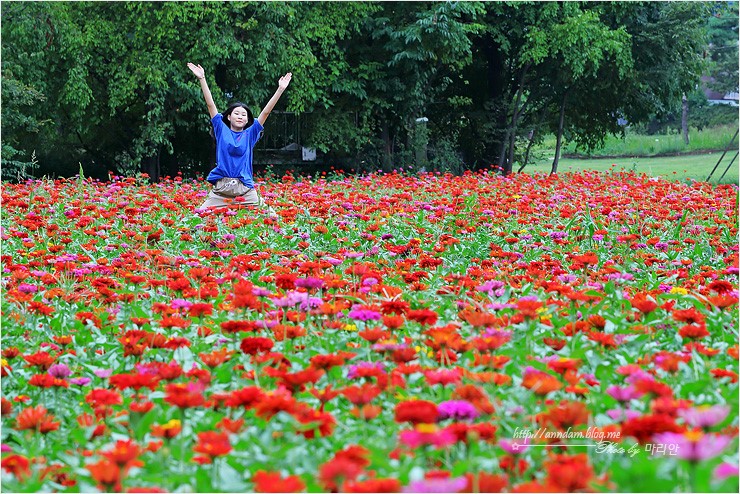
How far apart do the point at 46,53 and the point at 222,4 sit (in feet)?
9.73

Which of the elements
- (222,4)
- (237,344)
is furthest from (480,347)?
(222,4)

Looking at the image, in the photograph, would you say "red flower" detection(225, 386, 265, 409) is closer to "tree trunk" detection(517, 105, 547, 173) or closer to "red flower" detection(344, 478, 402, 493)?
"red flower" detection(344, 478, 402, 493)

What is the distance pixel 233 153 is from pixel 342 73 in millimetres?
8534

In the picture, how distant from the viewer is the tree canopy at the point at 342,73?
14.1m

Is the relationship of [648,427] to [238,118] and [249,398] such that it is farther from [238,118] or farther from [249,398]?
[238,118]

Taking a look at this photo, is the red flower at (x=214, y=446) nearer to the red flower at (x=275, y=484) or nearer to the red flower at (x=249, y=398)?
the red flower at (x=249, y=398)

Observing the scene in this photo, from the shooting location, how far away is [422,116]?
18.6m

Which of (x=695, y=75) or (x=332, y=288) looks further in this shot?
(x=695, y=75)

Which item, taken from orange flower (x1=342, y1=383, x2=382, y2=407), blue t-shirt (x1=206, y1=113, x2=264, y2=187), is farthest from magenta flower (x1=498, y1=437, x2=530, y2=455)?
blue t-shirt (x1=206, y1=113, x2=264, y2=187)

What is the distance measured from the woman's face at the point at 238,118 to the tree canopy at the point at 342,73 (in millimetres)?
5221

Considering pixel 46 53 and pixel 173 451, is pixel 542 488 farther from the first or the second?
pixel 46 53

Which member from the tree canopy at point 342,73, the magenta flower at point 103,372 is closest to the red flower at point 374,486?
the magenta flower at point 103,372

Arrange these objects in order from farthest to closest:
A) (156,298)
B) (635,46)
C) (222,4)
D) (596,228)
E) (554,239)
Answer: (635,46)
(222,4)
(596,228)
(554,239)
(156,298)

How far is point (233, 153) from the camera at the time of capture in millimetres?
8016
